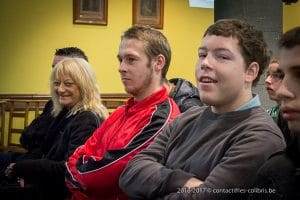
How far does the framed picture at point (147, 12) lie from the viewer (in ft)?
17.8

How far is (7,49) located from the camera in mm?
4969

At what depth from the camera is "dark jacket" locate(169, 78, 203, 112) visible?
2.21 m

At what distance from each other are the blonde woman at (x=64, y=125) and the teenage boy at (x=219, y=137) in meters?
0.73

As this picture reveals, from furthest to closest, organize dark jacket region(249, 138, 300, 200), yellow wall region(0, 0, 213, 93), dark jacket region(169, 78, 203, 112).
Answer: yellow wall region(0, 0, 213, 93)
dark jacket region(169, 78, 203, 112)
dark jacket region(249, 138, 300, 200)

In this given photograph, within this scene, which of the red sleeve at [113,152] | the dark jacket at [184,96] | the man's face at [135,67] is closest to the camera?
the red sleeve at [113,152]

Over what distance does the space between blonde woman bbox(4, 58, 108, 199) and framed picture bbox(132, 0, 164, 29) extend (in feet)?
9.48

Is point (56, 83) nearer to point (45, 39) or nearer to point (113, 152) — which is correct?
point (113, 152)

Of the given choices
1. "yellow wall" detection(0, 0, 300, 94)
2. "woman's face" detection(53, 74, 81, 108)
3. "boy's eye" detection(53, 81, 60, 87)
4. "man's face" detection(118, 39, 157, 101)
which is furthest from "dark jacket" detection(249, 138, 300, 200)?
"yellow wall" detection(0, 0, 300, 94)

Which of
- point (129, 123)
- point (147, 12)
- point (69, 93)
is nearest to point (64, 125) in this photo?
point (69, 93)

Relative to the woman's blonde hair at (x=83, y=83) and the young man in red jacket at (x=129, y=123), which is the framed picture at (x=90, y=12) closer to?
the woman's blonde hair at (x=83, y=83)

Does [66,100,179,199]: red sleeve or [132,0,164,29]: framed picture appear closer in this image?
[66,100,179,199]: red sleeve

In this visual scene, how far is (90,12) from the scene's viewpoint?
518 cm

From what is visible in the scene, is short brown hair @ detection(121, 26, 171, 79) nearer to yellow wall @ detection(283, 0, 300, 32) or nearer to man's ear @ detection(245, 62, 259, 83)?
man's ear @ detection(245, 62, 259, 83)

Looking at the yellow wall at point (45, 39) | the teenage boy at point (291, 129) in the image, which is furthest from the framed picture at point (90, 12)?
the teenage boy at point (291, 129)
